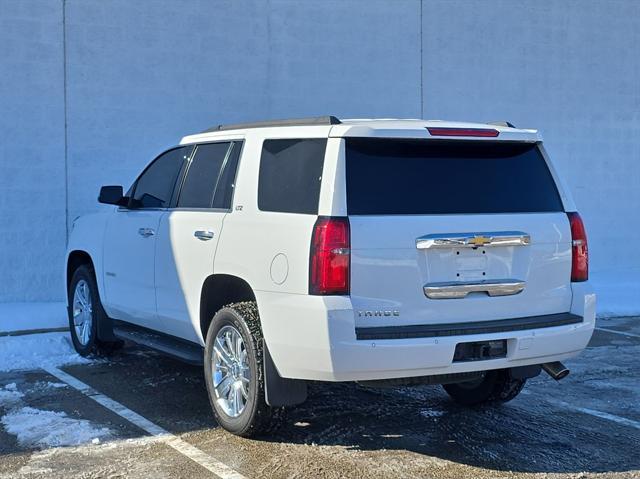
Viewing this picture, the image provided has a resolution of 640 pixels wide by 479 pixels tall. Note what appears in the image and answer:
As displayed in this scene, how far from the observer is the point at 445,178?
4.93 m

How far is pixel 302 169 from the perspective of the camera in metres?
4.89

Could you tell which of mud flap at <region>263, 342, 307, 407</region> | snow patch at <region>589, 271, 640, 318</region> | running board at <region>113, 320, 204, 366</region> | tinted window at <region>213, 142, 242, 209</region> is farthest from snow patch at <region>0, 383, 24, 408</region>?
snow patch at <region>589, 271, 640, 318</region>

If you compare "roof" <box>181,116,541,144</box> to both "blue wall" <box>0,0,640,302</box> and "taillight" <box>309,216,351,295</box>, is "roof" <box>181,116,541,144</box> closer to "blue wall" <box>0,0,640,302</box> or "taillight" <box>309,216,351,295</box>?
"taillight" <box>309,216,351,295</box>

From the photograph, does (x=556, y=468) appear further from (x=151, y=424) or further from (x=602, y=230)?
(x=602, y=230)

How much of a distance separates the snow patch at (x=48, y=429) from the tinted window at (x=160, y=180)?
5.71 ft

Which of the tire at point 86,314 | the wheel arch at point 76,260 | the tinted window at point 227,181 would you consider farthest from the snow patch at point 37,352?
the tinted window at point 227,181

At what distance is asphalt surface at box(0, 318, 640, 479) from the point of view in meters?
4.73

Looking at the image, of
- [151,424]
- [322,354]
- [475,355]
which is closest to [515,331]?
[475,355]

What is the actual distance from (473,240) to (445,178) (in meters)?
0.44

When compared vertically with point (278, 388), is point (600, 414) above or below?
below

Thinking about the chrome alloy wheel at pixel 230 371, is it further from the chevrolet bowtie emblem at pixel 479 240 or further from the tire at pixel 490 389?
the tire at pixel 490 389

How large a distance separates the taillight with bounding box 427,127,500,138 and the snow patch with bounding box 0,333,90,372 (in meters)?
4.22

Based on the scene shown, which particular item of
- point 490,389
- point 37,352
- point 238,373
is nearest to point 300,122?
point 238,373

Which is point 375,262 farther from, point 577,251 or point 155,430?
point 155,430
